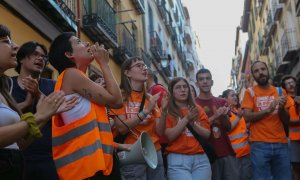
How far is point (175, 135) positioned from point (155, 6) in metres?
19.9

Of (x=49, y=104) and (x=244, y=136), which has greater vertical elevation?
(x=49, y=104)

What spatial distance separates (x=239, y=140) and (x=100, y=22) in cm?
621

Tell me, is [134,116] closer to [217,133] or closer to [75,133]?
[75,133]

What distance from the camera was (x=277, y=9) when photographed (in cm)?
2212

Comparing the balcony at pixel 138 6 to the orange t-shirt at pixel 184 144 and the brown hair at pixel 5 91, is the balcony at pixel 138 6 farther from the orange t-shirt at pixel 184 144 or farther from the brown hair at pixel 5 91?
the brown hair at pixel 5 91

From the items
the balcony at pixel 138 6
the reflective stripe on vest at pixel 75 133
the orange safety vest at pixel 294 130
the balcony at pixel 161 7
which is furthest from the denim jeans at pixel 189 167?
the balcony at pixel 161 7

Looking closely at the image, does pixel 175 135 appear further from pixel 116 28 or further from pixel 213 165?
pixel 116 28

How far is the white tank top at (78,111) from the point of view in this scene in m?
3.15

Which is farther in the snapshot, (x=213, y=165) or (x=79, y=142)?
(x=213, y=165)

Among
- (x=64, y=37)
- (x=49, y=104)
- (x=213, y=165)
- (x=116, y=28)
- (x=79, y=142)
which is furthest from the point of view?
(x=116, y=28)

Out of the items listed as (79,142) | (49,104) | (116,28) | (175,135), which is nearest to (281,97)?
(175,135)

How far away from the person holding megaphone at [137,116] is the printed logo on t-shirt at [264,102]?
1609 millimetres

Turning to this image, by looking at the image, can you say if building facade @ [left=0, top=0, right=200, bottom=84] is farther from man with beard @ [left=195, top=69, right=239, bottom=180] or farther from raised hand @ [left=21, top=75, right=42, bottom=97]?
raised hand @ [left=21, top=75, right=42, bottom=97]

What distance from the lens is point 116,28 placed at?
48.4 ft
